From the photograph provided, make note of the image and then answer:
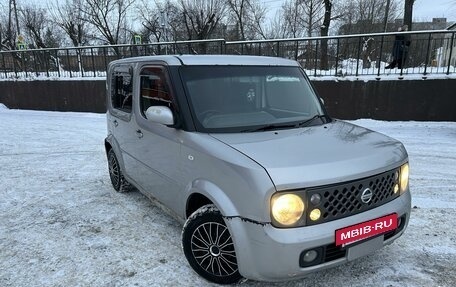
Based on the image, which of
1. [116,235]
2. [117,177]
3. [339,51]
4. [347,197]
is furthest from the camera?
[339,51]

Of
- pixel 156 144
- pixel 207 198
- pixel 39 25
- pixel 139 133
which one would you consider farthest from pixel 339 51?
pixel 39 25

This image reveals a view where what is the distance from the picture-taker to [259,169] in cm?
251

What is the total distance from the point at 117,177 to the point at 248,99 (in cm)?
263

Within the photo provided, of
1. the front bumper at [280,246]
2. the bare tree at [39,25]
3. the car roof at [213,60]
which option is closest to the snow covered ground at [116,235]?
the front bumper at [280,246]

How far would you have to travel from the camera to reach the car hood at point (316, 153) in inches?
98.6

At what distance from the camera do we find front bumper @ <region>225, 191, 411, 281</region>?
2484mm

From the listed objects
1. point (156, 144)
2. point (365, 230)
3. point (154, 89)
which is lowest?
point (365, 230)

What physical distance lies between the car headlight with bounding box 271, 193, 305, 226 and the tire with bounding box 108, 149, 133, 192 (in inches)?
124

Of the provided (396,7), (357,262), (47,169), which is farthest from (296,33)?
(357,262)

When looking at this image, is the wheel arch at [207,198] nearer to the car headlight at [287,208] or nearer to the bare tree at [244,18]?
the car headlight at [287,208]

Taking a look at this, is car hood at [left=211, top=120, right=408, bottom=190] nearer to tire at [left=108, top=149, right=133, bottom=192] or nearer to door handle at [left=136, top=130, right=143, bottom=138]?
door handle at [left=136, top=130, right=143, bottom=138]

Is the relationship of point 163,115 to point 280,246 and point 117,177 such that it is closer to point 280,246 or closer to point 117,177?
point 280,246

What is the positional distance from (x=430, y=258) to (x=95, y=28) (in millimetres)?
42059

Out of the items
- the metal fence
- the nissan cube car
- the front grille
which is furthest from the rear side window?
the metal fence
